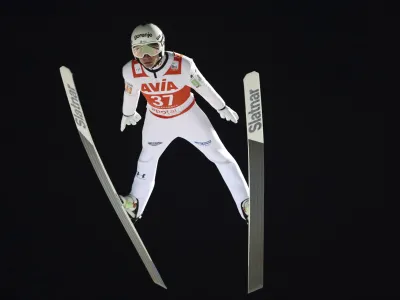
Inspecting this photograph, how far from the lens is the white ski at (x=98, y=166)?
338 cm

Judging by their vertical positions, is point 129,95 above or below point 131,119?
above

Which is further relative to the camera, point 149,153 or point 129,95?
point 149,153

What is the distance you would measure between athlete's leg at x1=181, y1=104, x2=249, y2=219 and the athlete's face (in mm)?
326

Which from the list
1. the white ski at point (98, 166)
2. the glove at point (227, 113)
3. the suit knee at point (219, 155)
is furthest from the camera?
the suit knee at point (219, 155)

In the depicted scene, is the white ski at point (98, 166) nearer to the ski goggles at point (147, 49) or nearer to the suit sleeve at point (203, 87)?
the ski goggles at point (147, 49)

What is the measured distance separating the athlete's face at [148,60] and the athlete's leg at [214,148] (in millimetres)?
326

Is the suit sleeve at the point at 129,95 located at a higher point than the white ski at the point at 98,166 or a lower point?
higher

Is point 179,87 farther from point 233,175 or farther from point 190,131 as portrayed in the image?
point 233,175

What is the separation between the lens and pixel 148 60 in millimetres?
Answer: 3283

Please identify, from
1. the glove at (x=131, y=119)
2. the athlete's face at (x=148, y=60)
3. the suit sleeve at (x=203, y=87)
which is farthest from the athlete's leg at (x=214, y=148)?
the athlete's face at (x=148, y=60)

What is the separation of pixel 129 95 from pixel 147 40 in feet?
1.20

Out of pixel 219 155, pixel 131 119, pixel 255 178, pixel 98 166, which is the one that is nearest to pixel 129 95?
pixel 131 119

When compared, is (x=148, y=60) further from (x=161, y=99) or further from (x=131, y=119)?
(x=131, y=119)

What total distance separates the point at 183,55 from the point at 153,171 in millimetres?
625
